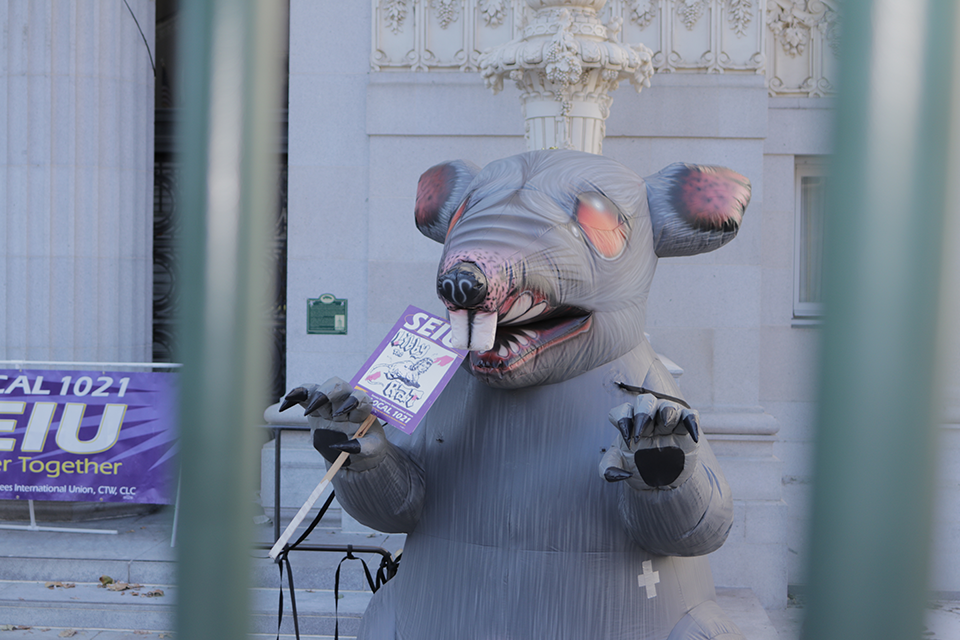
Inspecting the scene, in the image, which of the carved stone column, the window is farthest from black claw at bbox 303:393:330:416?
the window

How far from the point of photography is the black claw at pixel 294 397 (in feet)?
6.62

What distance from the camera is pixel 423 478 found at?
7.95ft

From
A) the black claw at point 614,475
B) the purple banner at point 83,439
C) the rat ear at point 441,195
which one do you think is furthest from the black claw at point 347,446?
Answer: the purple banner at point 83,439

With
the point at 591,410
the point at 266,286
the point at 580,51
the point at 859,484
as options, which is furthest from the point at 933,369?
the point at 580,51

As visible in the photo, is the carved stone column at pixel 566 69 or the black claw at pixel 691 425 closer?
the black claw at pixel 691 425

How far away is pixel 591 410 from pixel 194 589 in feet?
5.59

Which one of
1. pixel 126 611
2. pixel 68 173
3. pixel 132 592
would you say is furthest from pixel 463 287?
pixel 68 173

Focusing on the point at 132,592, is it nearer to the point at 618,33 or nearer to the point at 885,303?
the point at 618,33

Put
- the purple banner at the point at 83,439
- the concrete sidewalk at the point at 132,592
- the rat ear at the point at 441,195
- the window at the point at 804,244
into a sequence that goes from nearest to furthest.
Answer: the rat ear at the point at 441,195, the concrete sidewalk at the point at 132,592, the purple banner at the point at 83,439, the window at the point at 804,244

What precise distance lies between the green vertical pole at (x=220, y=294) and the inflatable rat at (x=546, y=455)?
1.34 meters

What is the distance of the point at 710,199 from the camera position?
2480mm

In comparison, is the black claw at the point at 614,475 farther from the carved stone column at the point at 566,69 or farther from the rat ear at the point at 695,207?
the carved stone column at the point at 566,69

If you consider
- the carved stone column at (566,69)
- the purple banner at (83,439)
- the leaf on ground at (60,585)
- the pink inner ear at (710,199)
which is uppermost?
the carved stone column at (566,69)

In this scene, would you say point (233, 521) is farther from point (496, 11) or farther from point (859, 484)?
point (496, 11)
